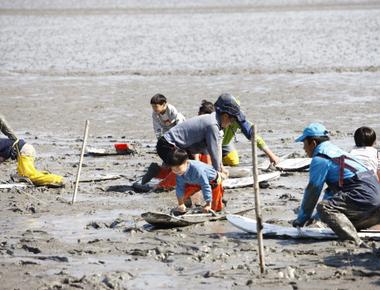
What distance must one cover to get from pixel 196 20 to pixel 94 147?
28.4 metres

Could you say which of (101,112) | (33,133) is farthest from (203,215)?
(101,112)

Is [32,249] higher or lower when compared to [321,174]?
lower

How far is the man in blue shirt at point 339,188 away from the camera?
962 cm

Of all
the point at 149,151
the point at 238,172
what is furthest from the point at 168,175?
the point at 149,151

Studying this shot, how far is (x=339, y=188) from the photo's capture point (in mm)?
9859

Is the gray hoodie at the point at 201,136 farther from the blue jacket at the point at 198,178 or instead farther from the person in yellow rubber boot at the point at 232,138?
the person in yellow rubber boot at the point at 232,138

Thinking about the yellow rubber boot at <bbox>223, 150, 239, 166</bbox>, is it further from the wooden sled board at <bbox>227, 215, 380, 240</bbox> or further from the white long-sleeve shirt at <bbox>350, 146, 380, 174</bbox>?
the wooden sled board at <bbox>227, 215, 380, 240</bbox>

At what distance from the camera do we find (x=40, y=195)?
13.0 meters

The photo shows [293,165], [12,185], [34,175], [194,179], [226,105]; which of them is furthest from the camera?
[293,165]

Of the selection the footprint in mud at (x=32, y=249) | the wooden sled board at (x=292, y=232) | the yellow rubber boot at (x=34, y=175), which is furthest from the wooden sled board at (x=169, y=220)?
the yellow rubber boot at (x=34, y=175)

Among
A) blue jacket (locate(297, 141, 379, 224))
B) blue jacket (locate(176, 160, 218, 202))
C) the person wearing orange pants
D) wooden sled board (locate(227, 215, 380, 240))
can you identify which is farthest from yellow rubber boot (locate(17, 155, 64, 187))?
blue jacket (locate(297, 141, 379, 224))

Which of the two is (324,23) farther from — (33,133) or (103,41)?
(33,133)

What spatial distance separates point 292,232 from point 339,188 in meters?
0.64

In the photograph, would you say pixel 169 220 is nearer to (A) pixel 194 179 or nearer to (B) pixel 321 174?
(A) pixel 194 179
